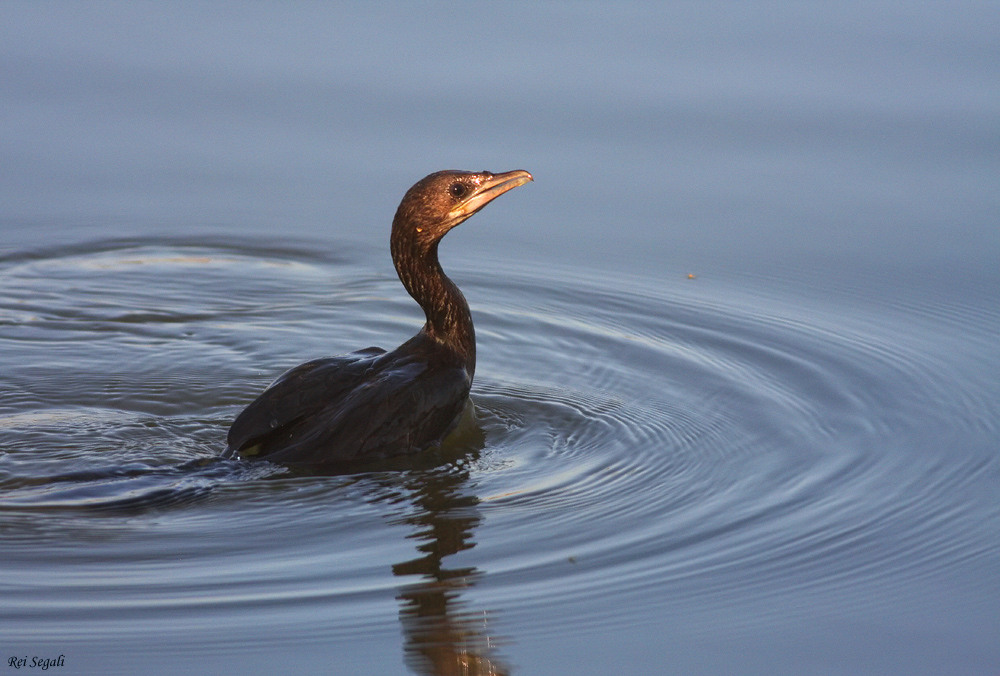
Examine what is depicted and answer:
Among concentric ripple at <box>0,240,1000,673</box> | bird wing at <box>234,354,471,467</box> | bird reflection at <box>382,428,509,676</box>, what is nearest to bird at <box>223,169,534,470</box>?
bird wing at <box>234,354,471,467</box>

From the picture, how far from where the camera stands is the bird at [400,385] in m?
6.82

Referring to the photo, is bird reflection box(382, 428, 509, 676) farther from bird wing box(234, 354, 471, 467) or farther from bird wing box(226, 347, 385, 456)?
bird wing box(226, 347, 385, 456)

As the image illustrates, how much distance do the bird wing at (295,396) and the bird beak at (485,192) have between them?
2.99 feet

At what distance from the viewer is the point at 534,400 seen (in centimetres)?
773

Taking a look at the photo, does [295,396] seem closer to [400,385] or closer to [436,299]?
[400,385]

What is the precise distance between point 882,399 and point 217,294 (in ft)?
13.0

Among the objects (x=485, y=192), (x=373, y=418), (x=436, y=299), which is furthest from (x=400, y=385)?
(x=485, y=192)

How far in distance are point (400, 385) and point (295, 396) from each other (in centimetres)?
50

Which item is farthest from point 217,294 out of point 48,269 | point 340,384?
point 340,384

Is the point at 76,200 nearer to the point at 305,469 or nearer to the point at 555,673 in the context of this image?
the point at 305,469

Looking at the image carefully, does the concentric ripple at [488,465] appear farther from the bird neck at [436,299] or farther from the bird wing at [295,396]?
the bird neck at [436,299]

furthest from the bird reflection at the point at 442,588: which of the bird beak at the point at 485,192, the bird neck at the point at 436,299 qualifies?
the bird beak at the point at 485,192

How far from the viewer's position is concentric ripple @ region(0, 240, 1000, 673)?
5.39 meters

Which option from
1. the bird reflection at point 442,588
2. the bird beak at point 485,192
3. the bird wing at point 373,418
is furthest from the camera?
the bird beak at point 485,192
